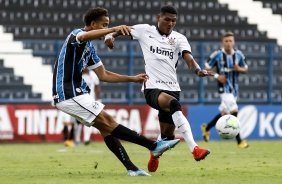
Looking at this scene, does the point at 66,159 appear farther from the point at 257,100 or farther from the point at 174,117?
the point at 257,100

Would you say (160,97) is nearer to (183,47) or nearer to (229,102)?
(183,47)

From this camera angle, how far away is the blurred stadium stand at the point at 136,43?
21.3 m

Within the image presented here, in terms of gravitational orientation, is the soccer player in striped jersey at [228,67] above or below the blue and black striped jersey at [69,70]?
below

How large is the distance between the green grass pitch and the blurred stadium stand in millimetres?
5688

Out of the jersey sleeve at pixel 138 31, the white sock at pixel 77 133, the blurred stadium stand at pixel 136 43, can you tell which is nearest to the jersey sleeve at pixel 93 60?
the jersey sleeve at pixel 138 31

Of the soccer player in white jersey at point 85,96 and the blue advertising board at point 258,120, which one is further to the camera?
the blue advertising board at point 258,120

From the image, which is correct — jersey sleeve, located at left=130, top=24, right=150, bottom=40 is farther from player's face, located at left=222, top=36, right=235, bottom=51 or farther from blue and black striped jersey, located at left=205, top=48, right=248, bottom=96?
blue and black striped jersey, located at left=205, top=48, right=248, bottom=96

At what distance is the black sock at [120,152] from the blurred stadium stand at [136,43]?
10.8m

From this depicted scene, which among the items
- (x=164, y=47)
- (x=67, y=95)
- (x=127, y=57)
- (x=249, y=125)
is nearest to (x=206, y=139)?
(x=249, y=125)

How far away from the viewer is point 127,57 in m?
21.4

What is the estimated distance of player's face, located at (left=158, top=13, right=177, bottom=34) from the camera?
10597 mm

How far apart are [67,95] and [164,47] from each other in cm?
183

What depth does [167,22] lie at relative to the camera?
10672mm

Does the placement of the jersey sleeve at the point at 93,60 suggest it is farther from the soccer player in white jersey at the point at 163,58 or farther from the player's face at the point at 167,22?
the player's face at the point at 167,22
